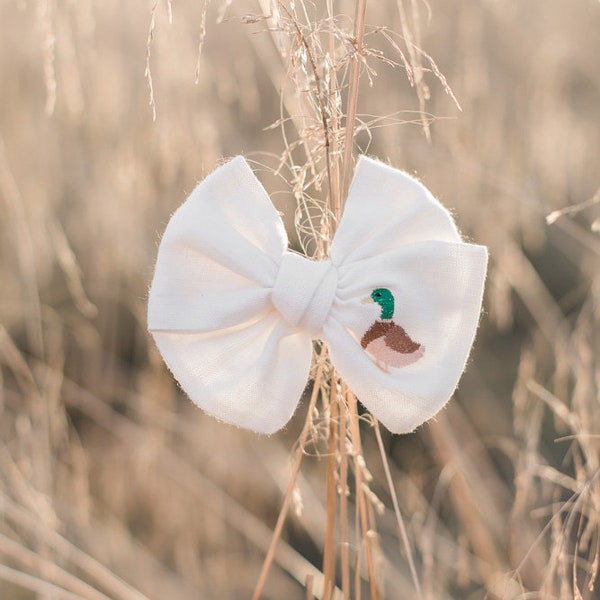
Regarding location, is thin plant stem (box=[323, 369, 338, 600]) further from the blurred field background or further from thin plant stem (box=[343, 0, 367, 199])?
the blurred field background

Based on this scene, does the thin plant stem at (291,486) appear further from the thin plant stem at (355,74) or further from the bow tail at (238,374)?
the thin plant stem at (355,74)

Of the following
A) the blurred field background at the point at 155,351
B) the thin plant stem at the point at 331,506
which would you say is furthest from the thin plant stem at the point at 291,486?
the blurred field background at the point at 155,351

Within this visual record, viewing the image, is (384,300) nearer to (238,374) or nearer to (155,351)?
(238,374)

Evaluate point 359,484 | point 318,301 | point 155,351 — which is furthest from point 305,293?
point 155,351

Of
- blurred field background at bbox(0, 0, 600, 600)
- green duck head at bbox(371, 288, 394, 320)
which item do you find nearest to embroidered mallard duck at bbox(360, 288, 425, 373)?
green duck head at bbox(371, 288, 394, 320)

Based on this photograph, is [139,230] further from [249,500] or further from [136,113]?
[249,500]

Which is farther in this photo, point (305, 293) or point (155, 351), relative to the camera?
point (155, 351)

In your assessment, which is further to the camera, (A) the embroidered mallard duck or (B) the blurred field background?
(B) the blurred field background
